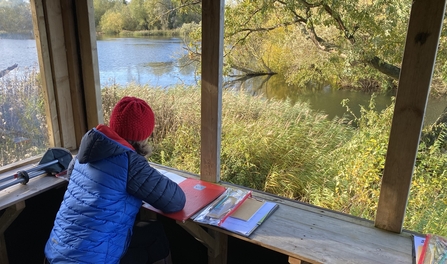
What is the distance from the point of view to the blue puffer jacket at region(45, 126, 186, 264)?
54.8 inches

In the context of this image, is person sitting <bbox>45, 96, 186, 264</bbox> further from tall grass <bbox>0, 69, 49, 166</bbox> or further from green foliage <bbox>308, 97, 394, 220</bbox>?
green foliage <bbox>308, 97, 394, 220</bbox>

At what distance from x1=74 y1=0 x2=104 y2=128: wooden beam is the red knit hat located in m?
1.11

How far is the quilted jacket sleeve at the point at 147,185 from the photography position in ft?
4.75

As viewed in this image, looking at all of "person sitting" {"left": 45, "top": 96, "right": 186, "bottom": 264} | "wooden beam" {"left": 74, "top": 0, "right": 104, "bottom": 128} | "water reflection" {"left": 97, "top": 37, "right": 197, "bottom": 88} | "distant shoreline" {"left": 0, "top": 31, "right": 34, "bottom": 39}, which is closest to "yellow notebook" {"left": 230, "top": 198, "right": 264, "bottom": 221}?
"person sitting" {"left": 45, "top": 96, "right": 186, "bottom": 264}

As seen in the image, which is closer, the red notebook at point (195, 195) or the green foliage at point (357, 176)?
the red notebook at point (195, 195)

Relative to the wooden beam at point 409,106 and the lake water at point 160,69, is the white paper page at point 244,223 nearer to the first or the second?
the wooden beam at point 409,106

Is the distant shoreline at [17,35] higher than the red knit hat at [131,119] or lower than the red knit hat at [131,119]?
higher

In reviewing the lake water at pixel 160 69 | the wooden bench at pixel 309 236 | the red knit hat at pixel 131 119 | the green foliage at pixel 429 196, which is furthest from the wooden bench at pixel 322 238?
the lake water at pixel 160 69

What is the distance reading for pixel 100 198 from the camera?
1.39 meters

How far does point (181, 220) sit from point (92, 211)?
1.41 ft

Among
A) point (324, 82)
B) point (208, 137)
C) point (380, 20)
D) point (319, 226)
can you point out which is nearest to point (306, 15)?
point (380, 20)

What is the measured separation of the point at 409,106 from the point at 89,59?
2034mm

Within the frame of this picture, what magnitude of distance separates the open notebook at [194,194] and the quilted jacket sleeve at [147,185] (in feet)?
0.39

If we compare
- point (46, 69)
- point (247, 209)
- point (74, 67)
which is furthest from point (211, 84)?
point (46, 69)
